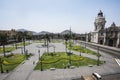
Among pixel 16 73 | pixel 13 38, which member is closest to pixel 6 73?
pixel 16 73

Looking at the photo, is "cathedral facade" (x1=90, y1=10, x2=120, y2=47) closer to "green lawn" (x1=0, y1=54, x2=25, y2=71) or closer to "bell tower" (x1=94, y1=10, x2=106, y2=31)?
"bell tower" (x1=94, y1=10, x2=106, y2=31)

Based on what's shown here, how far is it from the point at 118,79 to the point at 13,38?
105 metres

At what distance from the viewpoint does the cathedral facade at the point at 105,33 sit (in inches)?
2649

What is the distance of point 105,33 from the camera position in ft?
242

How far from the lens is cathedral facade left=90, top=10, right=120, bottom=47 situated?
67.3 metres

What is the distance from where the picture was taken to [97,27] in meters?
86.5

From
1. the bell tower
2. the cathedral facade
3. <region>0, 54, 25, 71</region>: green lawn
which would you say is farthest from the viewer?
the bell tower

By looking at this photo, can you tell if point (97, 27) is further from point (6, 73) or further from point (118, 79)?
point (6, 73)

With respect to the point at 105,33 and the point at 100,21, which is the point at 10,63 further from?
the point at 100,21

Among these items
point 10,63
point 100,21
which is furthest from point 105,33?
point 10,63

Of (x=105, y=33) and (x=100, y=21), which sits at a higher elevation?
(x=100, y=21)

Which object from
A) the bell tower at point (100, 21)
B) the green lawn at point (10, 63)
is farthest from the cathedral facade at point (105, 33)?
the green lawn at point (10, 63)

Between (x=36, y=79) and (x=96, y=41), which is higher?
(x=96, y=41)

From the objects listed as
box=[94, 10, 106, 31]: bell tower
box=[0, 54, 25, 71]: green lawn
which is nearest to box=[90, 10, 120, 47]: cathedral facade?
box=[94, 10, 106, 31]: bell tower
